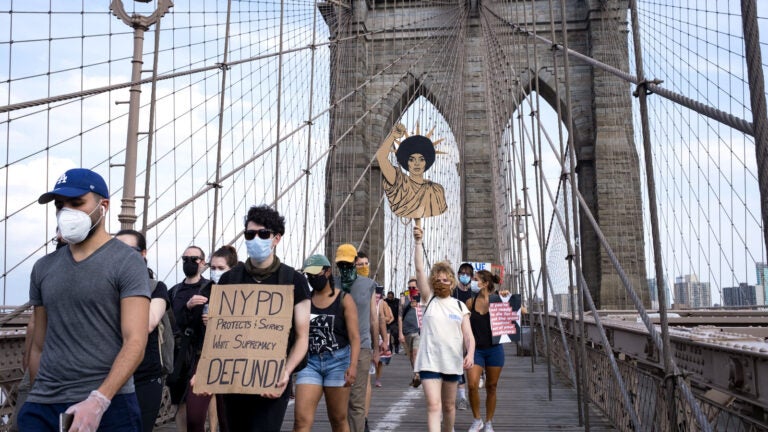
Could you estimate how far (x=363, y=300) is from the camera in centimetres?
464

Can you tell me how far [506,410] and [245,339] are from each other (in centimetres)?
466

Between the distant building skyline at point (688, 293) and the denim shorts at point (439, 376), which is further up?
Answer: the distant building skyline at point (688, 293)

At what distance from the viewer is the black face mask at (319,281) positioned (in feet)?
12.9

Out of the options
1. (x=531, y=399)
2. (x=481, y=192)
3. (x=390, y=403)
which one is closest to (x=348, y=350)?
(x=390, y=403)

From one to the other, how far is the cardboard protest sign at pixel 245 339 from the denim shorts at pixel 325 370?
899mm

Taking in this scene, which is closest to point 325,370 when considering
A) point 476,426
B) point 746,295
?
point 476,426

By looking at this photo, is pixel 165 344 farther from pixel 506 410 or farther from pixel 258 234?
pixel 506 410

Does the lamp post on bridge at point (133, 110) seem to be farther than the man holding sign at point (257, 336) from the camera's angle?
Yes

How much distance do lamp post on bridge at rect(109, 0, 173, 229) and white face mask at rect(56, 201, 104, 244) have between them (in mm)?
3164

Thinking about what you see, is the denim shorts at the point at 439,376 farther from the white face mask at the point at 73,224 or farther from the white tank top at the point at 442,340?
the white face mask at the point at 73,224

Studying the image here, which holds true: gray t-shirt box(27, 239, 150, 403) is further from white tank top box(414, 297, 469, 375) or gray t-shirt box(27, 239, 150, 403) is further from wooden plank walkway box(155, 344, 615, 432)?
wooden plank walkway box(155, 344, 615, 432)

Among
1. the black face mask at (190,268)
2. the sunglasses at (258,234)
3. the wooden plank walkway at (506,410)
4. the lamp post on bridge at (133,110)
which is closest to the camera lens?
the sunglasses at (258,234)

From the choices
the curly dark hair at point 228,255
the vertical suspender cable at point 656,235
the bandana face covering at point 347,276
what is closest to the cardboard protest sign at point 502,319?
the bandana face covering at point 347,276

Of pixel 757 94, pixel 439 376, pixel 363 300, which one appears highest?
pixel 757 94
